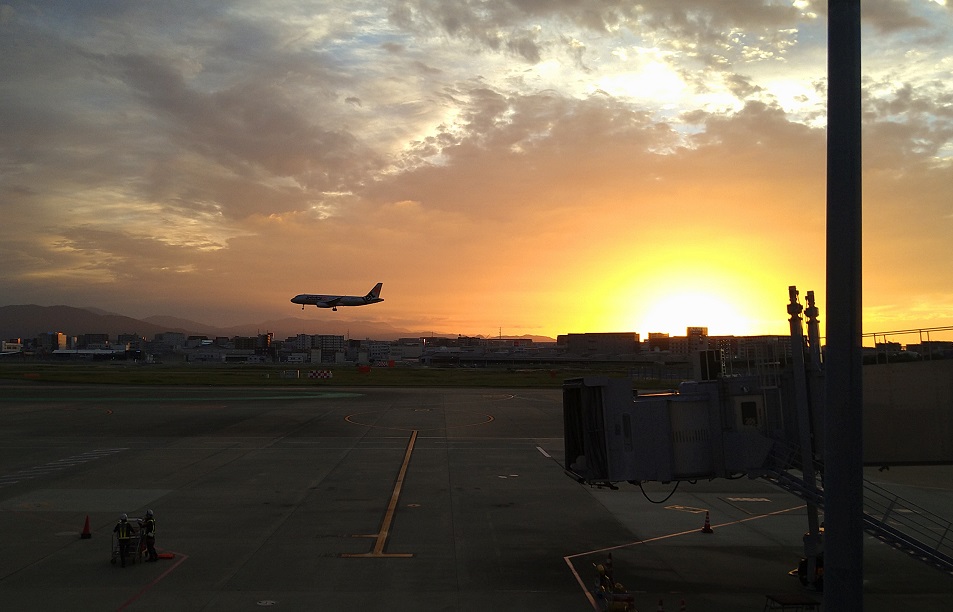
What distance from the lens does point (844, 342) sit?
737cm

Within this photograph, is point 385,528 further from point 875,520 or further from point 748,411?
point 875,520

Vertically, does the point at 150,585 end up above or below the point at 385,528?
above

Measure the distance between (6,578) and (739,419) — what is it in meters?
25.1

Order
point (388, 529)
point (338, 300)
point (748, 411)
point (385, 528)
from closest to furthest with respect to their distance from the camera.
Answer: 1. point (748, 411)
2. point (388, 529)
3. point (385, 528)
4. point (338, 300)

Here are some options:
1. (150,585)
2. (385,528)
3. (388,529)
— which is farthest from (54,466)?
(388,529)

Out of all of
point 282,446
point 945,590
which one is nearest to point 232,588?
point 945,590

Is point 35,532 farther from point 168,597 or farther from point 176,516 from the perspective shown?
point 168,597

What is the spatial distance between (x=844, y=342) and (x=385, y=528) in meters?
24.2

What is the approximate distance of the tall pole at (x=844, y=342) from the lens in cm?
726

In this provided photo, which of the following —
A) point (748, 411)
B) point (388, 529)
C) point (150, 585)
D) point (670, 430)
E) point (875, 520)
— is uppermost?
point (748, 411)

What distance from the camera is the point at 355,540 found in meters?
26.4

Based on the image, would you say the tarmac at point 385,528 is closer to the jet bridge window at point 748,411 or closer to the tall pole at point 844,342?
the jet bridge window at point 748,411

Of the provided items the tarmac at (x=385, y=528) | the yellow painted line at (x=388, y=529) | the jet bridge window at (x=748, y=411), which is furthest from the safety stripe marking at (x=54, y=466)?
the jet bridge window at (x=748, y=411)

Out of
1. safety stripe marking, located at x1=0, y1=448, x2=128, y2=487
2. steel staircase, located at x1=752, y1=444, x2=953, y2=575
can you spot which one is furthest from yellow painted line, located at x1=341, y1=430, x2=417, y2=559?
safety stripe marking, located at x1=0, y1=448, x2=128, y2=487
